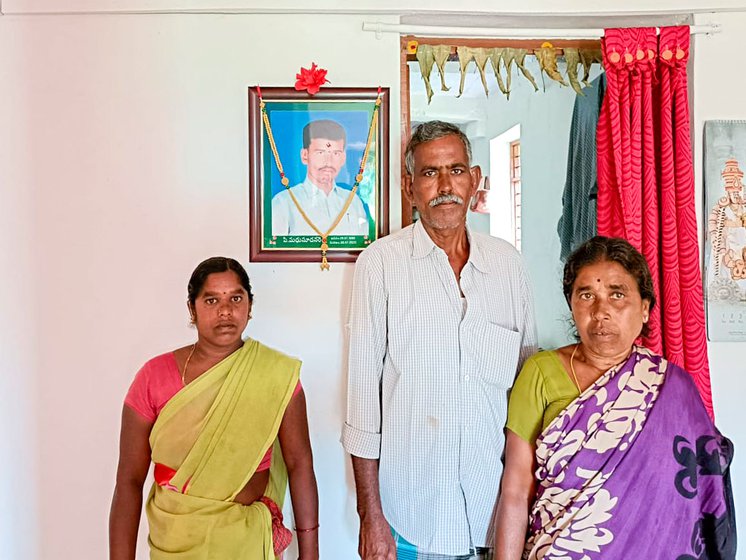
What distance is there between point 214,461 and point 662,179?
155cm

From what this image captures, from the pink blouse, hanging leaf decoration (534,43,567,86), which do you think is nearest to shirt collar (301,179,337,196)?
the pink blouse

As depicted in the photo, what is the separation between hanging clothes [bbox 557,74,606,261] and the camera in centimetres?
204

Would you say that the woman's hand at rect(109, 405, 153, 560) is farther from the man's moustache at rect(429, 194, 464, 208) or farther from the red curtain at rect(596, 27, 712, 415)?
the red curtain at rect(596, 27, 712, 415)

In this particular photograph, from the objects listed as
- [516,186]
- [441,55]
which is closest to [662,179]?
[516,186]

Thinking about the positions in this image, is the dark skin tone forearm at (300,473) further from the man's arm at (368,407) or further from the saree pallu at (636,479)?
the saree pallu at (636,479)

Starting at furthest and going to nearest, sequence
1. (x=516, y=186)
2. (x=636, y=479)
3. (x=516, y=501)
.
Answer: (x=516, y=186) < (x=516, y=501) < (x=636, y=479)

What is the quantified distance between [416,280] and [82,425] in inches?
45.9

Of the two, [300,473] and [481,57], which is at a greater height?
[481,57]

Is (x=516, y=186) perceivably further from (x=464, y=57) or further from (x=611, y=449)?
(x=611, y=449)

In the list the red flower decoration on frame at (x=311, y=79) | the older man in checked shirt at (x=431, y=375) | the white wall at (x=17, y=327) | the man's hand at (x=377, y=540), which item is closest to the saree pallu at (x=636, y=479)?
the older man in checked shirt at (x=431, y=375)

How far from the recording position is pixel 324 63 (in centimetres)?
189

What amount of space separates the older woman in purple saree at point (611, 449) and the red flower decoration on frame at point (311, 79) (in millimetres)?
923

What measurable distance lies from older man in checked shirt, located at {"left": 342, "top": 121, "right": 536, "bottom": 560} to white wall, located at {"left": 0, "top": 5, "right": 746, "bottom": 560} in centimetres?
32

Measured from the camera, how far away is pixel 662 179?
187cm
